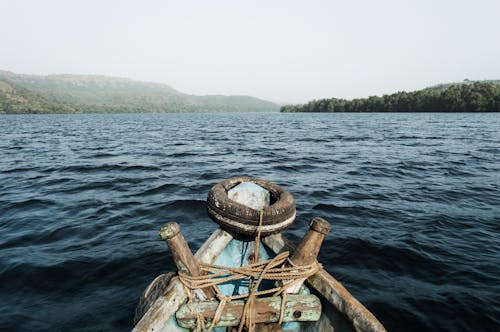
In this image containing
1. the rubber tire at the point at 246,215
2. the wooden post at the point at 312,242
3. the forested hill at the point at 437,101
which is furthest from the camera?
the forested hill at the point at 437,101

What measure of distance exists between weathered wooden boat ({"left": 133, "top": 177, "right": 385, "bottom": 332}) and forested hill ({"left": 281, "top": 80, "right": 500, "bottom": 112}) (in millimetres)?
106606

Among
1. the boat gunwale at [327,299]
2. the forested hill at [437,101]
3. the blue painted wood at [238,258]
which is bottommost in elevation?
the blue painted wood at [238,258]

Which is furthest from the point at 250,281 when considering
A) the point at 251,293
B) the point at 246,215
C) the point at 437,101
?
the point at 437,101

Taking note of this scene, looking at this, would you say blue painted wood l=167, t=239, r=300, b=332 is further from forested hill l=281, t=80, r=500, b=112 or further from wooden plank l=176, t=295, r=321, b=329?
forested hill l=281, t=80, r=500, b=112

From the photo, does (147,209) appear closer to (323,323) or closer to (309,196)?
(309,196)

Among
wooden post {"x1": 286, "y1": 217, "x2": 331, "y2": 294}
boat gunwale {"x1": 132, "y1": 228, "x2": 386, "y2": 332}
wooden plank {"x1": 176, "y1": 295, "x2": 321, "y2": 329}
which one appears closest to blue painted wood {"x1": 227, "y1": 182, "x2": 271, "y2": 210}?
wooden post {"x1": 286, "y1": 217, "x2": 331, "y2": 294}

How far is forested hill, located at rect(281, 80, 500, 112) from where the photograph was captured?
82625 mm

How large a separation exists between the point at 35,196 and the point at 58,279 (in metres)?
7.16

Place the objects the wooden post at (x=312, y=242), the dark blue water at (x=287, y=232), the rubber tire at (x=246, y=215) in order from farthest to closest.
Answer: the dark blue water at (x=287, y=232) < the rubber tire at (x=246, y=215) < the wooden post at (x=312, y=242)

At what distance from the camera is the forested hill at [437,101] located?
271 ft

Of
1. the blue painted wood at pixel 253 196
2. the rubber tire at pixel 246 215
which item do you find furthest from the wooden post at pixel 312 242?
the blue painted wood at pixel 253 196

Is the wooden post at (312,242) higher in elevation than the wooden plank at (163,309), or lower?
higher

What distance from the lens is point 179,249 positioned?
2.96 m

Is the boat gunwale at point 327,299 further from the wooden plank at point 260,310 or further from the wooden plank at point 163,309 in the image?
the wooden plank at point 260,310
